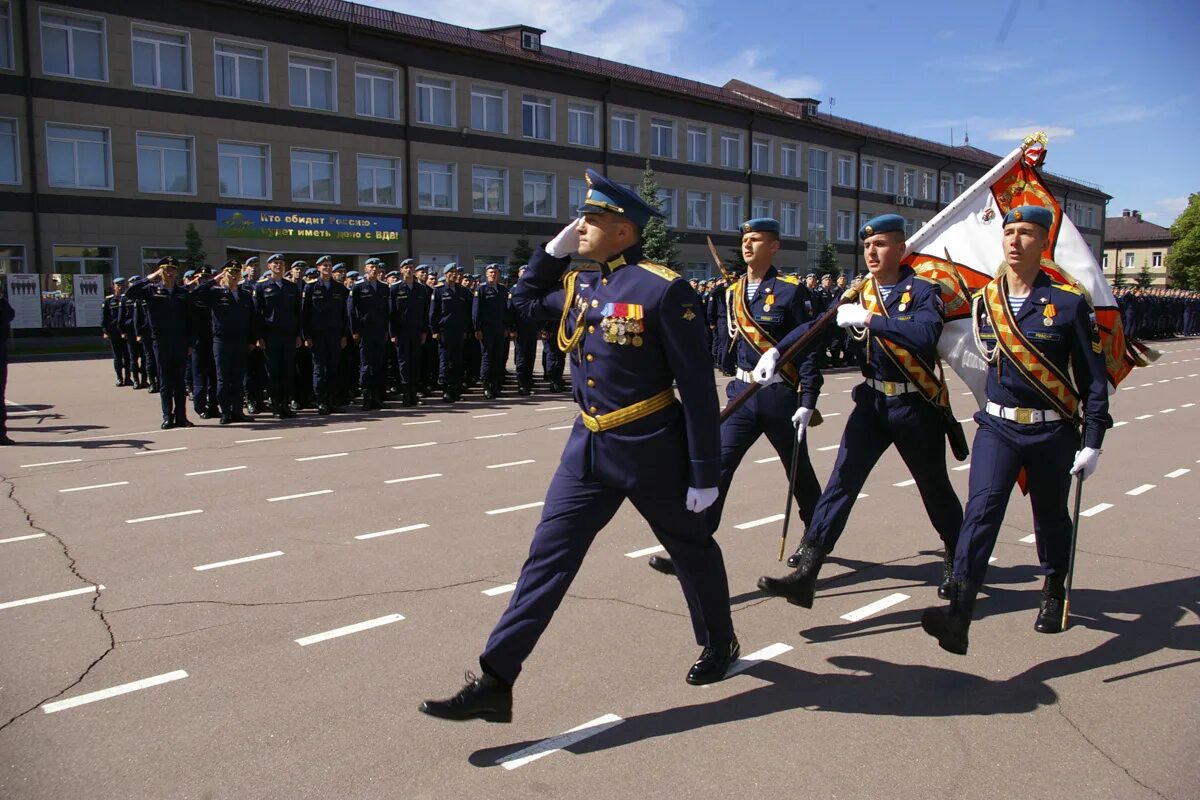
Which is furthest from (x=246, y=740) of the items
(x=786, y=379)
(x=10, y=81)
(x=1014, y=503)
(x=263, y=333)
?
(x=10, y=81)

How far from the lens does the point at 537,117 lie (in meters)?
38.7

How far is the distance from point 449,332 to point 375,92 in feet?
70.5

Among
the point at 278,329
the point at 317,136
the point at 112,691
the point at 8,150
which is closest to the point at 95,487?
the point at 112,691

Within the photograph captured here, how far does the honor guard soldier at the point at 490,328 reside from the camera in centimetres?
1584

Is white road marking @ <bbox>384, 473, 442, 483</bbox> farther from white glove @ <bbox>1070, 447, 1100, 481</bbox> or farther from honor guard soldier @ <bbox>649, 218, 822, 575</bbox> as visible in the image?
white glove @ <bbox>1070, 447, 1100, 481</bbox>

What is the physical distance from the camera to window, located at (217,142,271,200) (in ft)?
100.0

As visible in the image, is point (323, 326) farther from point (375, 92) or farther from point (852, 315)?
point (375, 92)

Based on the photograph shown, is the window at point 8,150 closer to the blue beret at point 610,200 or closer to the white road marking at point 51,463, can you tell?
the white road marking at point 51,463

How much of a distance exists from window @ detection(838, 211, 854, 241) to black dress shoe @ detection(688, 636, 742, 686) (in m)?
53.2

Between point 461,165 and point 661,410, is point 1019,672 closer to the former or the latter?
point 661,410

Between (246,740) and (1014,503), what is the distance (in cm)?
645

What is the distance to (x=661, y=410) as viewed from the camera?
3887mm

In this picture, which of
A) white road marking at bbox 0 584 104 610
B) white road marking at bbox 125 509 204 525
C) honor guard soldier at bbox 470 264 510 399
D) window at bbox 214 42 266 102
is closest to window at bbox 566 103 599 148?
window at bbox 214 42 266 102

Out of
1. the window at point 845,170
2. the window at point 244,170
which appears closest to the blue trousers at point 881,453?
the window at point 244,170
